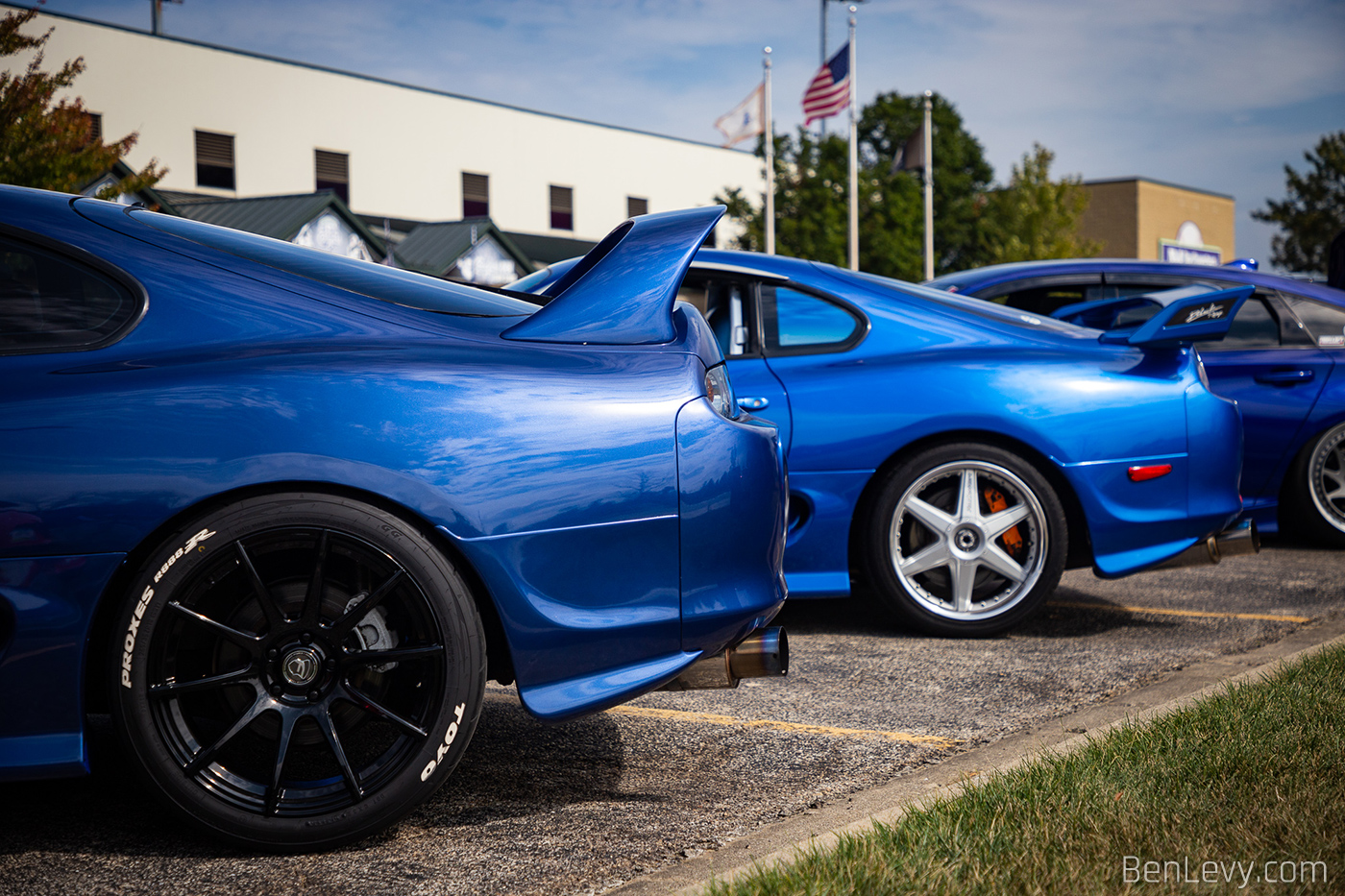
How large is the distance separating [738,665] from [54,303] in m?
1.73

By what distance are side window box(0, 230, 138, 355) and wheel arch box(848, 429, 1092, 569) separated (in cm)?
280

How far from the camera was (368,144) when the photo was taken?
118 ft

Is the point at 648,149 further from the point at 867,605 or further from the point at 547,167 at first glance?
the point at 867,605

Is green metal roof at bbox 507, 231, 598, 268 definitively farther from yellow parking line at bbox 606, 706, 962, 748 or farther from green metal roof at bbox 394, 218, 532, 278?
yellow parking line at bbox 606, 706, 962, 748

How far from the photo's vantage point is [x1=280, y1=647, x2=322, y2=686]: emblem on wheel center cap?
7.88 ft

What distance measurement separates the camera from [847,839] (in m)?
2.35

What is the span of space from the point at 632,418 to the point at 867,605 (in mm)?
3111

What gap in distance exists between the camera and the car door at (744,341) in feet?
14.5

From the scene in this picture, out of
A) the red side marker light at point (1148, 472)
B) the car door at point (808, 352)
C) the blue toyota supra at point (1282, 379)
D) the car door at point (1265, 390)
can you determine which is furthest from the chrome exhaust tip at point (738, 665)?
the car door at point (1265, 390)

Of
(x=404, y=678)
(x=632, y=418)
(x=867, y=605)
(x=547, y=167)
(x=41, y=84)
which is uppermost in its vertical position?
(x=547, y=167)

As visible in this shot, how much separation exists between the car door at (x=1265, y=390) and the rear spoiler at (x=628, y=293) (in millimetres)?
4472

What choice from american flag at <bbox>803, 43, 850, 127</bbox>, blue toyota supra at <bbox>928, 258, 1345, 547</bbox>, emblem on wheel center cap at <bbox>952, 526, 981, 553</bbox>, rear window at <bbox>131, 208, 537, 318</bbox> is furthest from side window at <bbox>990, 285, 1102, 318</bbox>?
american flag at <bbox>803, 43, 850, 127</bbox>

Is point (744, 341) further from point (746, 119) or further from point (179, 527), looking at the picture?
point (746, 119)

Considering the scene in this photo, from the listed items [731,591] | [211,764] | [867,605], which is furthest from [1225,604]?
[211,764]
